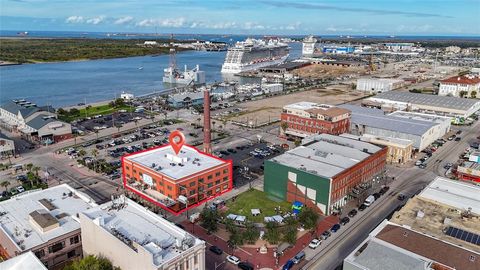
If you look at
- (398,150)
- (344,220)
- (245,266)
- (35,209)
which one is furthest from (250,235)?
(398,150)

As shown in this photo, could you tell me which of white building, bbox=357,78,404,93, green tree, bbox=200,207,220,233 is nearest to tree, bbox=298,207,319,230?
green tree, bbox=200,207,220,233

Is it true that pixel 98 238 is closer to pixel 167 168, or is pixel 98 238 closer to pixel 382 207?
pixel 167 168

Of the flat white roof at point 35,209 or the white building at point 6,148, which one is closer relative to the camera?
the flat white roof at point 35,209

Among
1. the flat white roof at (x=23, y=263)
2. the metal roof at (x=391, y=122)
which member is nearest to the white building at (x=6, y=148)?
the flat white roof at (x=23, y=263)

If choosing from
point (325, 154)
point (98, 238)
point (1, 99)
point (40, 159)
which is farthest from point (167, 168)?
point (1, 99)

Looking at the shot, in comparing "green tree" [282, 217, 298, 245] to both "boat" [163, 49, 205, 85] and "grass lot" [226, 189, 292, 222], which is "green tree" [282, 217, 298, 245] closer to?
"grass lot" [226, 189, 292, 222]

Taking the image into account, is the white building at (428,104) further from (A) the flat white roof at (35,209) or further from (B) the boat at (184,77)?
(A) the flat white roof at (35,209)
